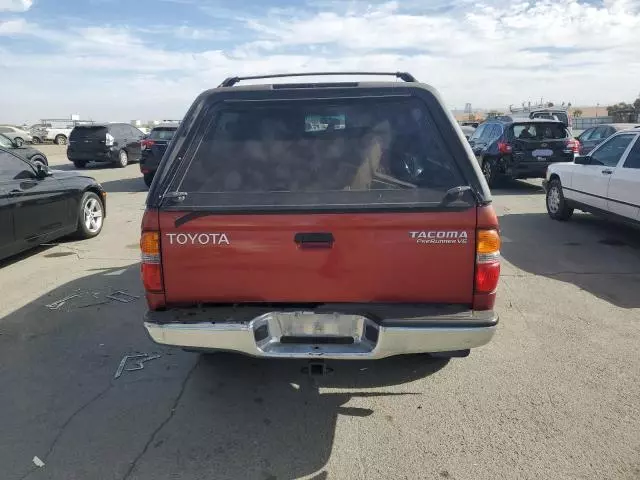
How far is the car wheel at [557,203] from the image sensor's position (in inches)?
343

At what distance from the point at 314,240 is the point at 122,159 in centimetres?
1835

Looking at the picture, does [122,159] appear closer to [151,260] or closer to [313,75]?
[313,75]

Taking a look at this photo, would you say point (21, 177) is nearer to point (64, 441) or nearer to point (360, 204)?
point (64, 441)

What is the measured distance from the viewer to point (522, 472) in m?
2.63

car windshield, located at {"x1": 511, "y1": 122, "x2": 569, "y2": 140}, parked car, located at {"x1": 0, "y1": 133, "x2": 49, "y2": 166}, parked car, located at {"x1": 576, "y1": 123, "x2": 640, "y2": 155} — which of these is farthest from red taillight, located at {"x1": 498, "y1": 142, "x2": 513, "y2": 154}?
parked car, located at {"x1": 0, "y1": 133, "x2": 49, "y2": 166}

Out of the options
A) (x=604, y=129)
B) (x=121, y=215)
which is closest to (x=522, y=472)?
(x=121, y=215)

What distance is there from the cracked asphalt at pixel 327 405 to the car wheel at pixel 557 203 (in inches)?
151

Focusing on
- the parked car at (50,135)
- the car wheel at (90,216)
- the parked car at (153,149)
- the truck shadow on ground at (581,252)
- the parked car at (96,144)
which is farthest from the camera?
the parked car at (50,135)

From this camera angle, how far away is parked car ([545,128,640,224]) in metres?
6.71

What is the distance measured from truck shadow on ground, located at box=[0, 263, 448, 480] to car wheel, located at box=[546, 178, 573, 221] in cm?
609

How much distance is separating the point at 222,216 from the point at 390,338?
1.14 m

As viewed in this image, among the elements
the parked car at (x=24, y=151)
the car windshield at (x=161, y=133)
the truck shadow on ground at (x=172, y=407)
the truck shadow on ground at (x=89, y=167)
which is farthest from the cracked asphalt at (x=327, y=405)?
the truck shadow on ground at (x=89, y=167)

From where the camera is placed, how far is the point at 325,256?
2805mm

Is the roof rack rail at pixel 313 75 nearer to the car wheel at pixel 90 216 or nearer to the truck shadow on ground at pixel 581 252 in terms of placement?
the truck shadow on ground at pixel 581 252
